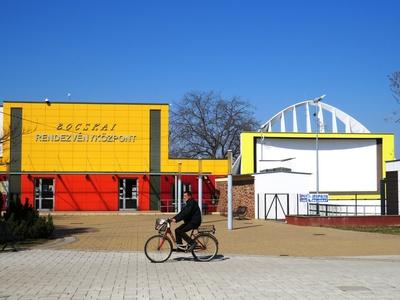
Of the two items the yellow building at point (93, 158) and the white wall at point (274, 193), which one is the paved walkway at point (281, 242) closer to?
the white wall at point (274, 193)

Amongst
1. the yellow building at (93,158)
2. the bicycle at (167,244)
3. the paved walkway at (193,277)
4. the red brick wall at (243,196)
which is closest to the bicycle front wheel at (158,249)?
the bicycle at (167,244)

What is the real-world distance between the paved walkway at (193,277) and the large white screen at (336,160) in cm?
4037

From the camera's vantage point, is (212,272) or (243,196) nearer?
(212,272)

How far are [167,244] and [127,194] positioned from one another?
35.8 meters

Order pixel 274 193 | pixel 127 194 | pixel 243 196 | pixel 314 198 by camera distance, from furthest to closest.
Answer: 1. pixel 127 194
2. pixel 243 196
3. pixel 274 193
4. pixel 314 198

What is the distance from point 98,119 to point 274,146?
16.2 m

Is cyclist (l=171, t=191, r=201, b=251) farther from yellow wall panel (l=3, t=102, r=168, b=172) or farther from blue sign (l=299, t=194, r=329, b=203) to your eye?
yellow wall panel (l=3, t=102, r=168, b=172)

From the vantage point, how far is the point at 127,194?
50.1m

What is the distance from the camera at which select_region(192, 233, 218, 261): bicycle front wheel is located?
49.0ft

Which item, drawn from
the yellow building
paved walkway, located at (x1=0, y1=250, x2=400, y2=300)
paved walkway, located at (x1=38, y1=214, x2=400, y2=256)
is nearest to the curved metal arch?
the yellow building

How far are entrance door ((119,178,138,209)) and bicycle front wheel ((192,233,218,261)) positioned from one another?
35.2 m

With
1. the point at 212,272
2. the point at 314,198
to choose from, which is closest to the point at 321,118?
the point at 314,198

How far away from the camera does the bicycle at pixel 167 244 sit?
14.6 meters

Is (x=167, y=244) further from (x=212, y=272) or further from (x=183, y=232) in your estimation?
(x=212, y=272)
